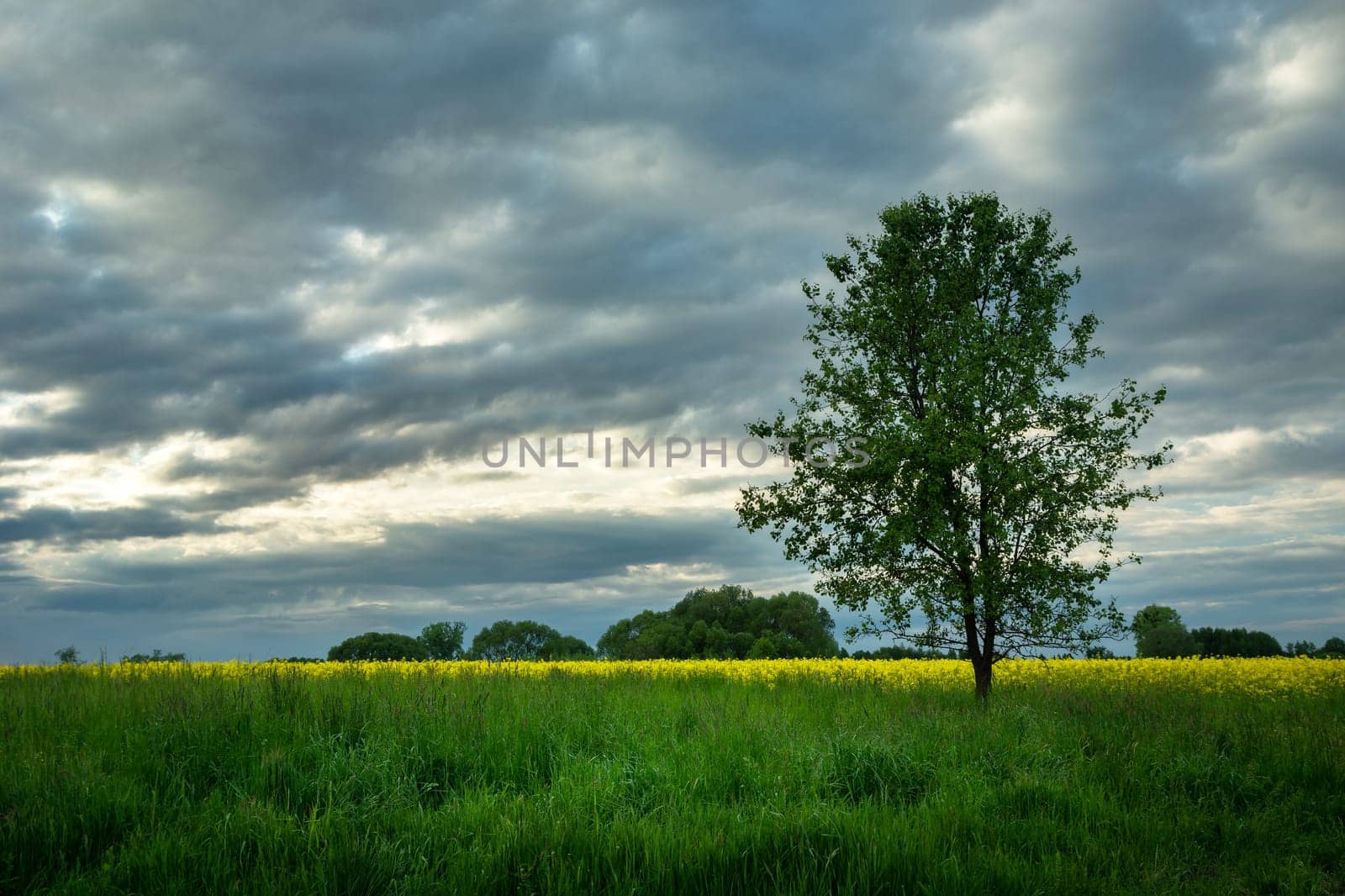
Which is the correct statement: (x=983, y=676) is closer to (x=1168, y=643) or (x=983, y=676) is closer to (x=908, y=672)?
(x=908, y=672)

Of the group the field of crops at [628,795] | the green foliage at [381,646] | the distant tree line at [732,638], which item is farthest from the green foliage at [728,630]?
the field of crops at [628,795]

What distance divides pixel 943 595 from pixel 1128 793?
6741 mm

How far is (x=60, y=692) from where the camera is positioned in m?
12.7

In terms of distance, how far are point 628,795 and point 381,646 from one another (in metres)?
57.8

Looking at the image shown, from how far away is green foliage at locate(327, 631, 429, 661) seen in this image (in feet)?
191

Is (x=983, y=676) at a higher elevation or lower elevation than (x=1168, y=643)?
higher

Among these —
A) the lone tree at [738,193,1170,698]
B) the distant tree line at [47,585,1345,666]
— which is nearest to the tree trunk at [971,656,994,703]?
the lone tree at [738,193,1170,698]

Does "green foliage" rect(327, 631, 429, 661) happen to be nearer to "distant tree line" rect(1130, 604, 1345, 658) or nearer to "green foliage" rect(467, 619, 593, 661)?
"green foliage" rect(467, 619, 593, 661)

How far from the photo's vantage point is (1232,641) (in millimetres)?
59719

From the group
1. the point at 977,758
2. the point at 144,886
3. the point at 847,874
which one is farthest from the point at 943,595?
the point at 144,886

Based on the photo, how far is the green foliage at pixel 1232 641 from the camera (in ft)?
184

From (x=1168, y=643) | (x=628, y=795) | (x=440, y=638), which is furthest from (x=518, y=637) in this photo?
(x=628, y=795)

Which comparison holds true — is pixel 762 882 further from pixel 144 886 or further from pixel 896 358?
pixel 896 358

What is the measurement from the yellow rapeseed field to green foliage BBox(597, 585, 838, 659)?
28288 millimetres
